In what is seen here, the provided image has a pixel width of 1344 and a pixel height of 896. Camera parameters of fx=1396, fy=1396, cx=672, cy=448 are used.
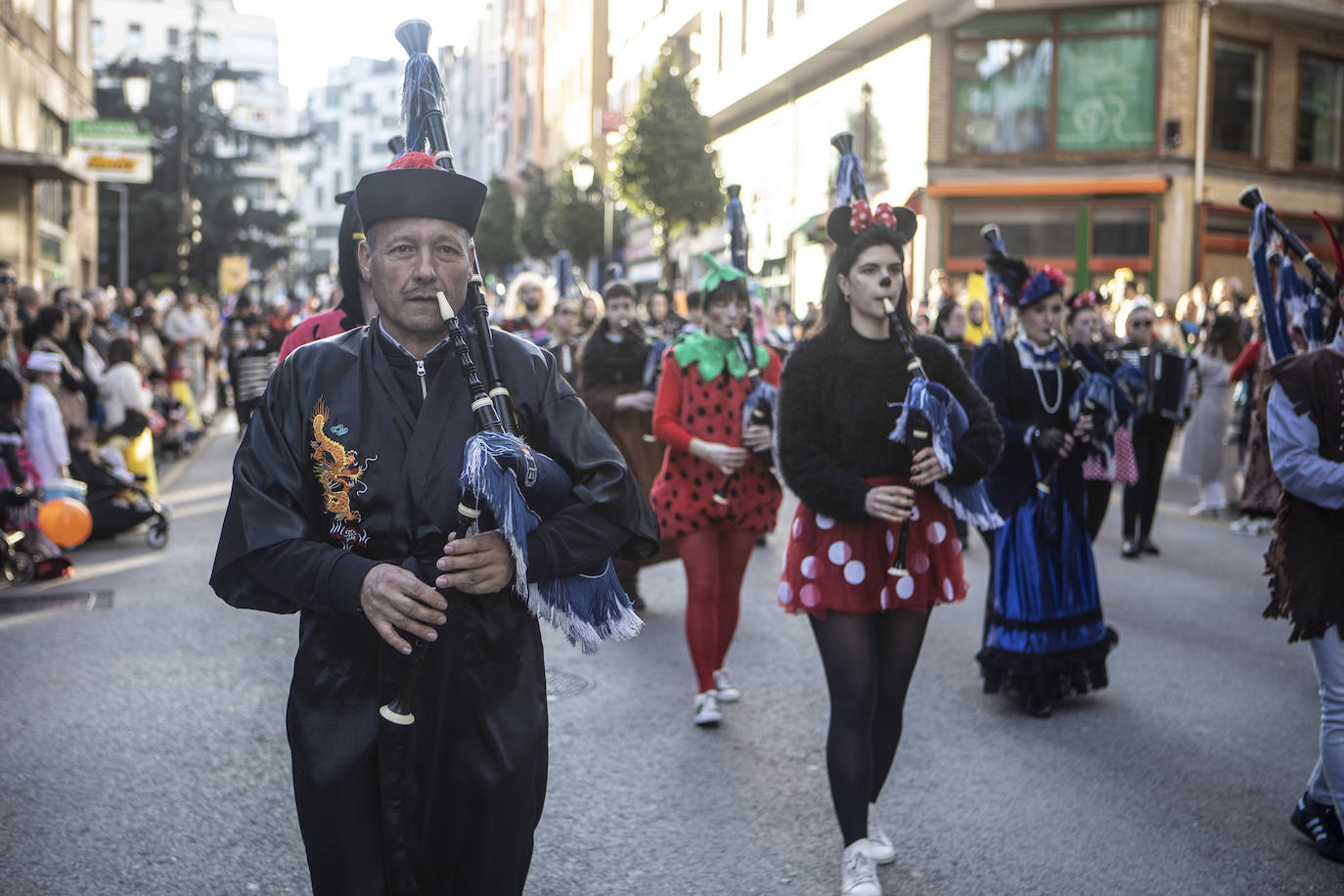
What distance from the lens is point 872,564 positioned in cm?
436

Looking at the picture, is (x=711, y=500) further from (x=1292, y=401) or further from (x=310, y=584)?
(x=310, y=584)

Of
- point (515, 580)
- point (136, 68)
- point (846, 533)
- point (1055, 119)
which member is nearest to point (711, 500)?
point (846, 533)

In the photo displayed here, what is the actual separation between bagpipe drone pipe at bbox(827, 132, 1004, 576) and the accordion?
668 cm

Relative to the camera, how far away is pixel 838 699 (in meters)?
4.29

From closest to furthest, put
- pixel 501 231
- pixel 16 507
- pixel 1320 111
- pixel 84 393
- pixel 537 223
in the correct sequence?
pixel 16 507
pixel 84 393
pixel 1320 111
pixel 537 223
pixel 501 231

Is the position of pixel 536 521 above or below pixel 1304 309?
below

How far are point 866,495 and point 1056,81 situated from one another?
887 inches

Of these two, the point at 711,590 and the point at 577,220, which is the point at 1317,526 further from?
the point at 577,220

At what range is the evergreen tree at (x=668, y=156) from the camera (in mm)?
29141

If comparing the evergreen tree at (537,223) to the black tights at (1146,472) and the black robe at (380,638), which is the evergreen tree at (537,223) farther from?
the black robe at (380,638)

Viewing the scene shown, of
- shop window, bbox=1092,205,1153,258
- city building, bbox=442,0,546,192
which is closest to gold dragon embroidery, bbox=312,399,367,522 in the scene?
shop window, bbox=1092,205,1153,258

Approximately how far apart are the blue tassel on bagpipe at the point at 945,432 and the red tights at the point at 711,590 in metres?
1.87

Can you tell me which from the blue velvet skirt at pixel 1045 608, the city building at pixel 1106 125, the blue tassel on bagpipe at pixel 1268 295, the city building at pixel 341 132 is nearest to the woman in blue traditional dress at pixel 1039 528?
the blue velvet skirt at pixel 1045 608

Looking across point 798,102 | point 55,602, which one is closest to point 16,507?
point 55,602
